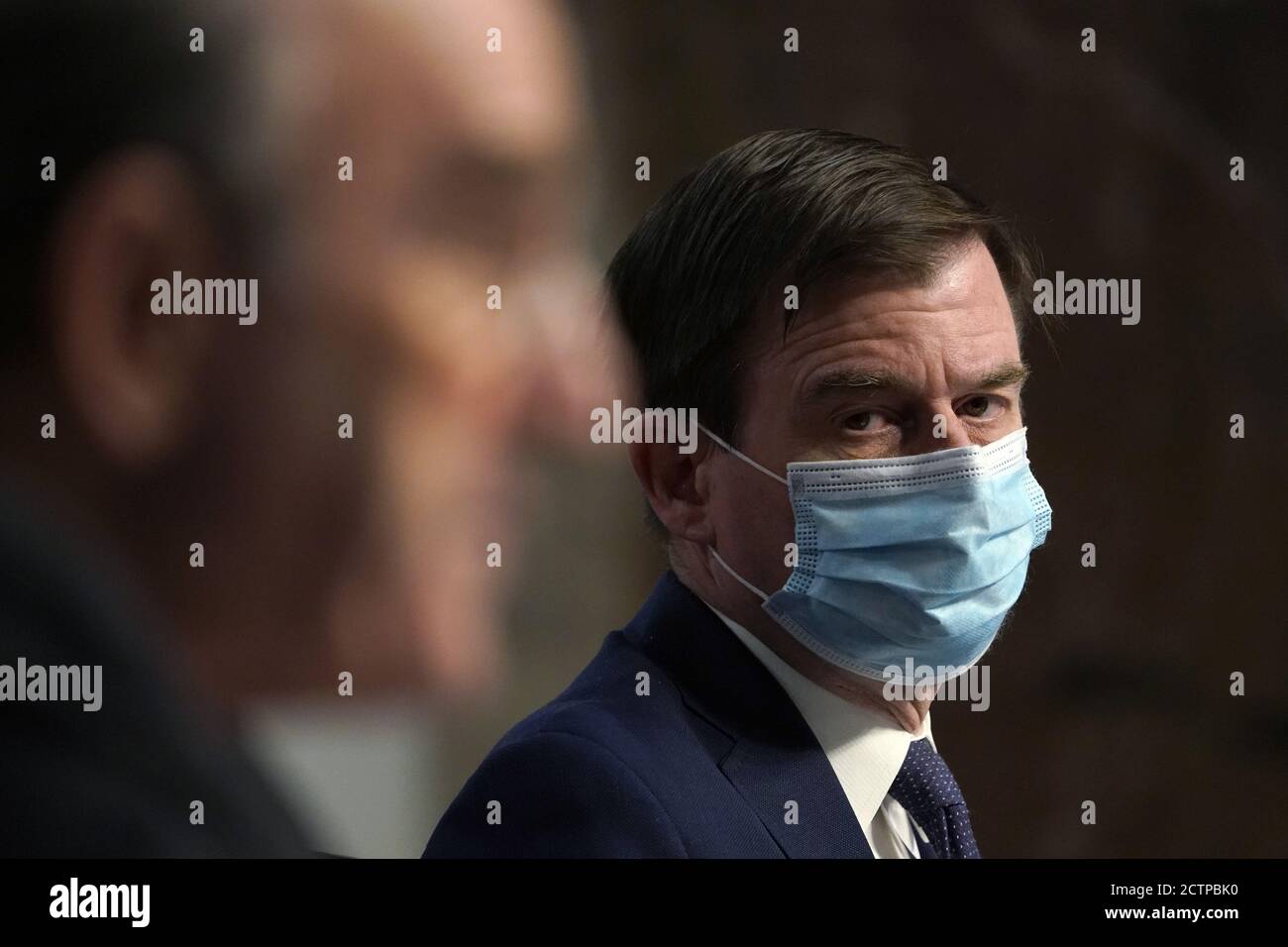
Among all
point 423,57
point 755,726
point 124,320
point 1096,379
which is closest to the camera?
point 755,726

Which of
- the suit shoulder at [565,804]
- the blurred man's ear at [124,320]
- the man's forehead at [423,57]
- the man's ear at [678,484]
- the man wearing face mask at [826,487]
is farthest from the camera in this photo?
the man's forehead at [423,57]

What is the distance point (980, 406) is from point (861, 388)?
0.59 ft

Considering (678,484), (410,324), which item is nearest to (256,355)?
(410,324)

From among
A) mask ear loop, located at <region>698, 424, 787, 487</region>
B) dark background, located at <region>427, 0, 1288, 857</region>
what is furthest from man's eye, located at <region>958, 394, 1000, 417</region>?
dark background, located at <region>427, 0, 1288, 857</region>

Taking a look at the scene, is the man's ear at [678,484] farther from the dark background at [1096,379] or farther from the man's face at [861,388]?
the dark background at [1096,379]

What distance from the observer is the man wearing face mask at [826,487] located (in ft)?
6.07

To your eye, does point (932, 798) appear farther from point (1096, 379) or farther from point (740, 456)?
point (1096, 379)

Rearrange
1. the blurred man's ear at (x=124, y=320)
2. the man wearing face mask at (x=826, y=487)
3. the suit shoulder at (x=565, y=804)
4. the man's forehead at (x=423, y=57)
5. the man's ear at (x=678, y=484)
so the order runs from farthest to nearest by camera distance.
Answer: the man's forehead at (x=423, y=57), the blurred man's ear at (x=124, y=320), the man's ear at (x=678, y=484), the man wearing face mask at (x=826, y=487), the suit shoulder at (x=565, y=804)

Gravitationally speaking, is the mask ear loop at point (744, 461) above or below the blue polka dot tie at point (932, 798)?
above

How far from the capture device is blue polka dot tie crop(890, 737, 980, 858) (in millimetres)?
1945

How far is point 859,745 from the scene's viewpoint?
1.91 meters

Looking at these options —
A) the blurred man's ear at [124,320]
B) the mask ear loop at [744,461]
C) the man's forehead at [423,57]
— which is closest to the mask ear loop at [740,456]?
the mask ear loop at [744,461]

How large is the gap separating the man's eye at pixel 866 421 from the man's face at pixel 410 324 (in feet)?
1.81

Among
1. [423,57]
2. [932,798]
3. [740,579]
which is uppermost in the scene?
[423,57]
